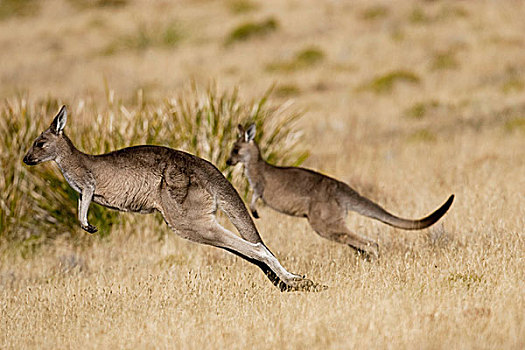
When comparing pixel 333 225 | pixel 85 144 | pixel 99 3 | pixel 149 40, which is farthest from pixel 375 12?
pixel 333 225

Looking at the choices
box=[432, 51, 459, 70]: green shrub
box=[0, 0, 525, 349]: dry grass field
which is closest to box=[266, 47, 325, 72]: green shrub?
box=[0, 0, 525, 349]: dry grass field

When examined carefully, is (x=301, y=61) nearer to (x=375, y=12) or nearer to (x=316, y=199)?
(x=375, y=12)

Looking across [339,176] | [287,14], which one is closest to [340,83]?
[339,176]

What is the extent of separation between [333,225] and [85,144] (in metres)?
3.32

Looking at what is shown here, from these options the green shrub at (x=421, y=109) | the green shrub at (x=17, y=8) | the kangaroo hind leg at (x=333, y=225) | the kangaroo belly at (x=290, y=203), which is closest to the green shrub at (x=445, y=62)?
the green shrub at (x=421, y=109)

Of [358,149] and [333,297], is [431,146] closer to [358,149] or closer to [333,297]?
[358,149]

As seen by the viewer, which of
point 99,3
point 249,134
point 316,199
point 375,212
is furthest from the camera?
point 99,3

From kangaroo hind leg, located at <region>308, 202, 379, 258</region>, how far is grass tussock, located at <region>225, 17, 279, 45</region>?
21.1m

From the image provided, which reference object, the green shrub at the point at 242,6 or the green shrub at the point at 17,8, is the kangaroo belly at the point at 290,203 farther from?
the green shrub at the point at 17,8

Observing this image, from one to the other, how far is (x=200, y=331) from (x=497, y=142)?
9251mm

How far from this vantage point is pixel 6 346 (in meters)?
5.20

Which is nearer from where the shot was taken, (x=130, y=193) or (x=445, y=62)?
(x=130, y=193)

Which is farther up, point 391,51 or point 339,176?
point 391,51

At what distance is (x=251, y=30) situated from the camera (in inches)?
1116
